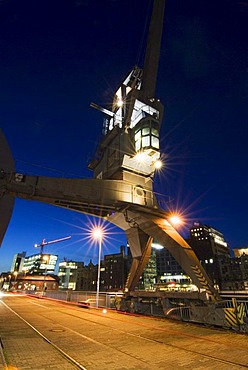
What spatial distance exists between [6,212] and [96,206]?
23.8ft

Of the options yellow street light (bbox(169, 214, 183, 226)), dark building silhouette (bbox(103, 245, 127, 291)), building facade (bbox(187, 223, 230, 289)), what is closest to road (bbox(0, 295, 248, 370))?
yellow street light (bbox(169, 214, 183, 226))

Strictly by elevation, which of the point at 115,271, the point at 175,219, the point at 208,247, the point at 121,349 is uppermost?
the point at 208,247

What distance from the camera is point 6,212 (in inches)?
632

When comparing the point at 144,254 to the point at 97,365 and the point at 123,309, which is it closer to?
the point at 123,309

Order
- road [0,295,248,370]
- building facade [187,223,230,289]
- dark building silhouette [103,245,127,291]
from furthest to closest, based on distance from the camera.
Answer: dark building silhouette [103,245,127,291] < building facade [187,223,230,289] < road [0,295,248,370]

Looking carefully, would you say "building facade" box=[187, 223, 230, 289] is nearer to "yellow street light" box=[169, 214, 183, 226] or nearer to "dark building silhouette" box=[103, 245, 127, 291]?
"dark building silhouette" box=[103, 245, 127, 291]

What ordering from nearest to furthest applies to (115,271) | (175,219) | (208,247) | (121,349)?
1. (121,349)
2. (175,219)
3. (208,247)
4. (115,271)

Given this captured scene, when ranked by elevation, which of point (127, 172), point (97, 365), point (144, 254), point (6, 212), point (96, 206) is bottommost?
point (97, 365)

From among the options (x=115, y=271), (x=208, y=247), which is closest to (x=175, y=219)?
(x=208, y=247)

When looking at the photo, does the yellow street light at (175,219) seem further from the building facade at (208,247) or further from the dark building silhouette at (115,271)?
the dark building silhouette at (115,271)

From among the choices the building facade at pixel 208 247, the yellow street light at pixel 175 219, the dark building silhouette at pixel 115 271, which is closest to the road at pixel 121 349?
the yellow street light at pixel 175 219

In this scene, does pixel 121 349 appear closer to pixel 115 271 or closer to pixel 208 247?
pixel 208 247

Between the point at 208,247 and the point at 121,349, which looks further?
the point at 208,247

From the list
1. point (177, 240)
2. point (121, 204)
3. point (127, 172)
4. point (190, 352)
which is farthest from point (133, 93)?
point (190, 352)
